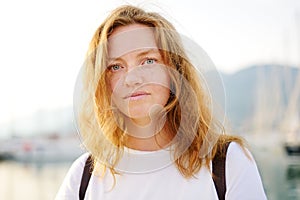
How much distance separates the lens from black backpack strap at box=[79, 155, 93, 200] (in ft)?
3.19

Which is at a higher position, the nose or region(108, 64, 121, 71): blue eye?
region(108, 64, 121, 71): blue eye

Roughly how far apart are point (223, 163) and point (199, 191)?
0.07 metres

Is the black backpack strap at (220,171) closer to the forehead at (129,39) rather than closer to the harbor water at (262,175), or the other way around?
the forehead at (129,39)

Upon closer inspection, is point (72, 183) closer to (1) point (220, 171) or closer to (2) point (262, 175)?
(1) point (220, 171)

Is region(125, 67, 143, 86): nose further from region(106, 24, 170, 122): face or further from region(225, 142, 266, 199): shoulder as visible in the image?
region(225, 142, 266, 199): shoulder

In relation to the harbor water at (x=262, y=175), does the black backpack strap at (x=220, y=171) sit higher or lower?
higher

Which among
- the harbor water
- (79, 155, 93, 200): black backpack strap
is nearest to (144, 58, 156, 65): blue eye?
(79, 155, 93, 200): black backpack strap

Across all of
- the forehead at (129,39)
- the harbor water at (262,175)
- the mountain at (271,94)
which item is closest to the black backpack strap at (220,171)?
the forehead at (129,39)

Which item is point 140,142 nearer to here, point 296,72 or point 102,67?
point 102,67

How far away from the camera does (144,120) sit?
984 millimetres

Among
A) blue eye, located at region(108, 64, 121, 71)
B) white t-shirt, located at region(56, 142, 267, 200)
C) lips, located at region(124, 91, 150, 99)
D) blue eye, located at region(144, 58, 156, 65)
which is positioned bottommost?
white t-shirt, located at region(56, 142, 267, 200)

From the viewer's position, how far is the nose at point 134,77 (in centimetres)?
92

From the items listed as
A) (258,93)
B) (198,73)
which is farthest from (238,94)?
(198,73)

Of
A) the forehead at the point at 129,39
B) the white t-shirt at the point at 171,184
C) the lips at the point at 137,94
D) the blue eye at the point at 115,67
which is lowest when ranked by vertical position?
the white t-shirt at the point at 171,184
